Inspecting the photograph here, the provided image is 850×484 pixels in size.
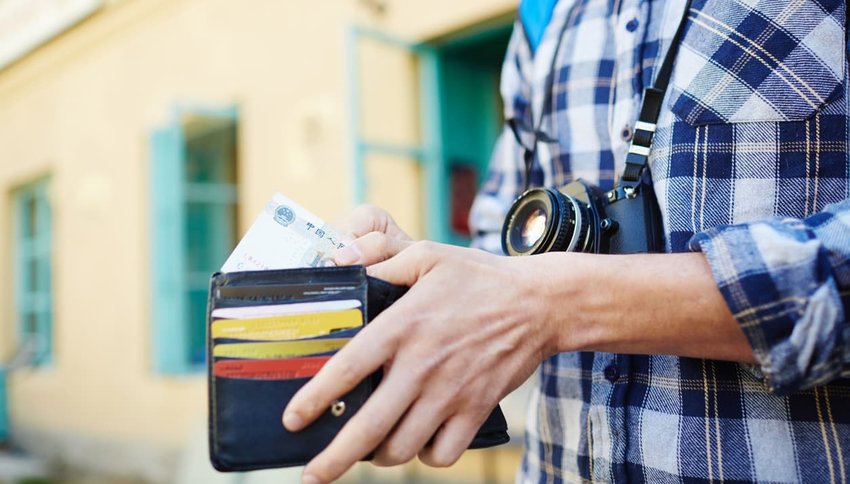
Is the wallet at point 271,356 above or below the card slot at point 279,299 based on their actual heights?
below

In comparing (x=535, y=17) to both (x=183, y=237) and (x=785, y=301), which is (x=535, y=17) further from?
(x=183, y=237)

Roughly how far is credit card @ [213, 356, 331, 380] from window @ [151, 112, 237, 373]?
430cm

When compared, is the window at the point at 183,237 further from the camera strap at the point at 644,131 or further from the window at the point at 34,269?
the camera strap at the point at 644,131

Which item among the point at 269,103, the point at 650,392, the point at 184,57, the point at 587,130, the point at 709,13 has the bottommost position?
the point at 650,392

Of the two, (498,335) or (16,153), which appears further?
(16,153)

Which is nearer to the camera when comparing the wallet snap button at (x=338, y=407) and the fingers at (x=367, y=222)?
the wallet snap button at (x=338, y=407)

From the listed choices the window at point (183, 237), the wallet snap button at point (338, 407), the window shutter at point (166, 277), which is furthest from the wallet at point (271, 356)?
the window shutter at point (166, 277)

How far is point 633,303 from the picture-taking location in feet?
2.30

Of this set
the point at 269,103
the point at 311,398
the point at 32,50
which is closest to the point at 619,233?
the point at 311,398

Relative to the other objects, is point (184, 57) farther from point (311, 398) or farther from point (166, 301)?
point (311, 398)

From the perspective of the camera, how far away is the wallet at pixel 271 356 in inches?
27.0

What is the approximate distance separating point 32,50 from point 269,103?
3697 millimetres

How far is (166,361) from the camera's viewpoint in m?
5.20

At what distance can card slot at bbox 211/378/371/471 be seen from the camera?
2.24ft
